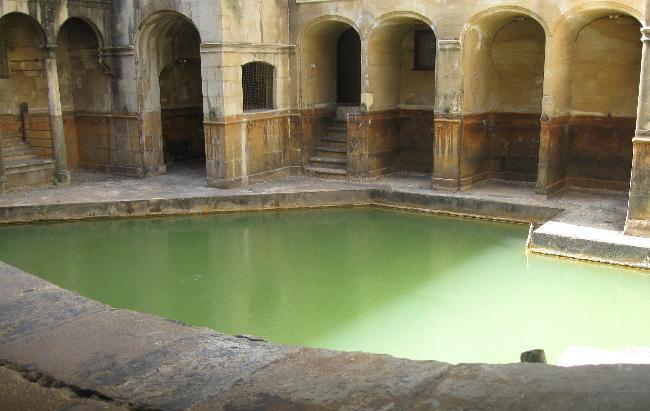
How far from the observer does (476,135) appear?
551 inches

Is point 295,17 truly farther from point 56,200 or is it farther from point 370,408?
point 370,408

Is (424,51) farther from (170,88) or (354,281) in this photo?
(354,281)

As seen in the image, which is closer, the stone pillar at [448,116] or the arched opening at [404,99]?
the stone pillar at [448,116]

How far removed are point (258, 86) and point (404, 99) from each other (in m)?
3.50

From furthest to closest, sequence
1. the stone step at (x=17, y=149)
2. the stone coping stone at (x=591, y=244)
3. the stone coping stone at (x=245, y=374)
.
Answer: the stone step at (x=17, y=149)
the stone coping stone at (x=591, y=244)
the stone coping stone at (x=245, y=374)

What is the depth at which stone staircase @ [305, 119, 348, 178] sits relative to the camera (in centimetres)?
1516

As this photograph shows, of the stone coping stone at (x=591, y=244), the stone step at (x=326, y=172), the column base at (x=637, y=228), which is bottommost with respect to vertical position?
the stone coping stone at (x=591, y=244)

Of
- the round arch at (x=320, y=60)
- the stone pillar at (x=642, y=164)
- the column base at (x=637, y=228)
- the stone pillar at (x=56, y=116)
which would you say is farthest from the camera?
the round arch at (x=320, y=60)

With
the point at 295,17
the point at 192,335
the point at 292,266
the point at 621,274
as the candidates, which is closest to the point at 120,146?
the point at 295,17

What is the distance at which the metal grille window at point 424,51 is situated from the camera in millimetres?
15273

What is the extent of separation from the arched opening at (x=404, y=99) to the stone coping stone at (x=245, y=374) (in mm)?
12102

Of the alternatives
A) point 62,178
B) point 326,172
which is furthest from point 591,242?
point 62,178

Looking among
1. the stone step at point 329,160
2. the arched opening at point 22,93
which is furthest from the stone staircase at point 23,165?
the stone step at point 329,160

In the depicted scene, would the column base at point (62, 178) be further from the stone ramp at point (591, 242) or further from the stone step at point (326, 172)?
the stone ramp at point (591, 242)
